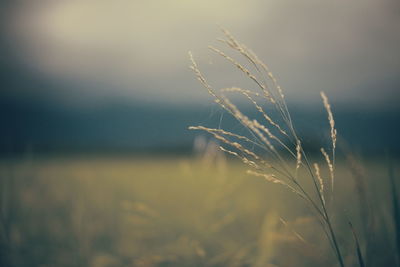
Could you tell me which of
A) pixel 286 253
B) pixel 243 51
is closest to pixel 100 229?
pixel 286 253

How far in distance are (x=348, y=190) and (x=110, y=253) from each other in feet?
9.79

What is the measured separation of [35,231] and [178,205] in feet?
5.88

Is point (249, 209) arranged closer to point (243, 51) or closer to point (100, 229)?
point (100, 229)

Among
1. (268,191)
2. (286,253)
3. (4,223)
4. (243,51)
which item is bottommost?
(268,191)

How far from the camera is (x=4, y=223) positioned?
5.81 ft

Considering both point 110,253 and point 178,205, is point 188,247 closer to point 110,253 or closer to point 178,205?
point 110,253

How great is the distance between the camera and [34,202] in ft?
12.8

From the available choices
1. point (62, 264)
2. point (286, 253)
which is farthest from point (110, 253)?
point (286, 253)

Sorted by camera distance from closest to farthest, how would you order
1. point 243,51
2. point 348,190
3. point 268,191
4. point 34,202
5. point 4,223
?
point 243,51
point 4,223
point 34,202
point 348,190
point 268,191

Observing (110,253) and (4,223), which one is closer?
(4,223)

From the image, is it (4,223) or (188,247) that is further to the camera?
(188,247)

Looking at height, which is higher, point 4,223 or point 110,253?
point 4,223

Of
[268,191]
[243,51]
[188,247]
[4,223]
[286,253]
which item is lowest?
[268,191]

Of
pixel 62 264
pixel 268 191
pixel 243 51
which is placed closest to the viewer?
pixel 243 51
